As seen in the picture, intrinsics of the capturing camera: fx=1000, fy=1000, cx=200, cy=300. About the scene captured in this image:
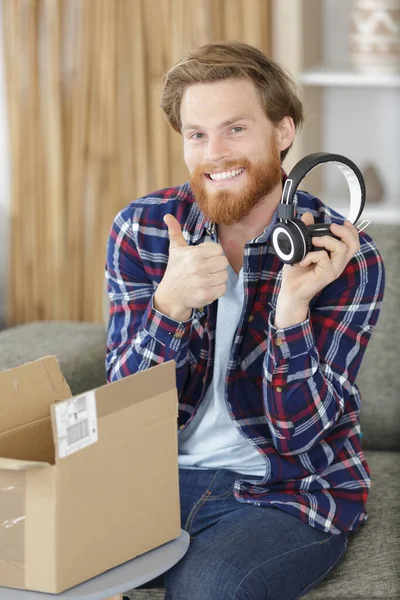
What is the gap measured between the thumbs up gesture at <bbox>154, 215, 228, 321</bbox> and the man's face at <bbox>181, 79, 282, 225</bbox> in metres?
0.16

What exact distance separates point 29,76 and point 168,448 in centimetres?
152

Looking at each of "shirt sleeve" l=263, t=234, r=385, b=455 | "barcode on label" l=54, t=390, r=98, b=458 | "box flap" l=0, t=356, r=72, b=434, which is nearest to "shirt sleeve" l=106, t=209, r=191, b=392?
"shirt sleeve" l=263, t=234, r=385, b=455

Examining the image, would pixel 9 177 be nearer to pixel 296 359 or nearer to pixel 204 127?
pixel 204 127

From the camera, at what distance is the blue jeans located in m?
1.31

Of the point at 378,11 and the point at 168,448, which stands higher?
the point at 378,11

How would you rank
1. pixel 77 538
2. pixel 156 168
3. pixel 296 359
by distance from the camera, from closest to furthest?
1. pixel 77 538
2. pixel 296 359
3. pixel 156 168

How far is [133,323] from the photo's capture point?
155cm

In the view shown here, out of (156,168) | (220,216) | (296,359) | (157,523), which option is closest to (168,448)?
(157,523)

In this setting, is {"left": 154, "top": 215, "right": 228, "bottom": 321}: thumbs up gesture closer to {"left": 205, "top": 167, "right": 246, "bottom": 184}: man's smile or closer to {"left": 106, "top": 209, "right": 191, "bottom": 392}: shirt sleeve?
{"left": 106, "top": 209, "right": 191, "bottom": 392}: shirt sleeve

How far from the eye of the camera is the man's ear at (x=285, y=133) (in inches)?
62.9

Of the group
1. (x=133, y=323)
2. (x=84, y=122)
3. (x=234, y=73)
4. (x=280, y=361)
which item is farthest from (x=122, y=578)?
(x=84, y=122)

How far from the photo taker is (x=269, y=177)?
5.06 feet

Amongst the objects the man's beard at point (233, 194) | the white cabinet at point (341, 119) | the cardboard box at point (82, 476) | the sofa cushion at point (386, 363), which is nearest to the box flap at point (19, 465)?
the cardboard box at point (82, 476)

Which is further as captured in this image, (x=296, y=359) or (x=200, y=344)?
(x=200, y=344)
